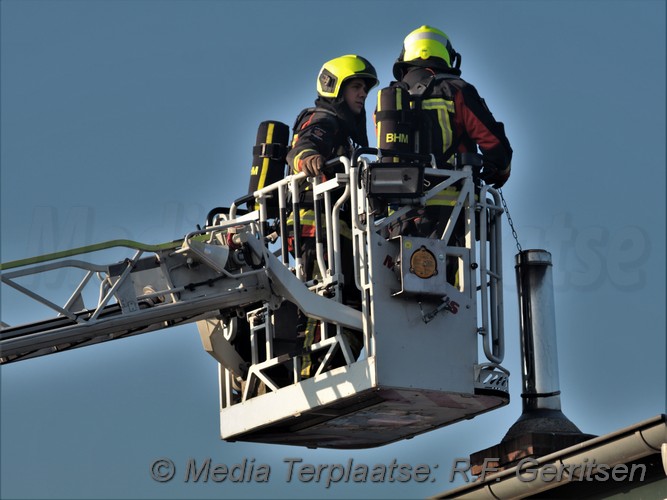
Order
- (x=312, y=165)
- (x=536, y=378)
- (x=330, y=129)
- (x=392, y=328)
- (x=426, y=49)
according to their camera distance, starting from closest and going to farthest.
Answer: (x=392, y=328), (x=312, y=165), (x=536, y=378), (x=330, y=129), (x=426, y=49)

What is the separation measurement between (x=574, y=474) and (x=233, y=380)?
569cm

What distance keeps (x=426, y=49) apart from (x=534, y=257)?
2.76 m

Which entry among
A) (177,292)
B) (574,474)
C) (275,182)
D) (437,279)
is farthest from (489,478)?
(275,182)

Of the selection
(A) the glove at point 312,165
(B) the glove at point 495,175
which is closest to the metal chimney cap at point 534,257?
(B) the glove at point 495,175

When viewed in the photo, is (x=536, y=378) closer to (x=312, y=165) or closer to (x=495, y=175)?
(x=495, y=175)

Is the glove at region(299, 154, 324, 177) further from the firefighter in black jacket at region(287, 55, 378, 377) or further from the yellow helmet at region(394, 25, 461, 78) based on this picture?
the yellow helmet at region(394, 25, 461, 78)

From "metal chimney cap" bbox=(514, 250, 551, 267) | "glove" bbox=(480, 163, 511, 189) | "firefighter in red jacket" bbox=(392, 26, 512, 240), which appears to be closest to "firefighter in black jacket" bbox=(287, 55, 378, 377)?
"firefighter in red jacket" bbox=(392, 26, 512, 240)

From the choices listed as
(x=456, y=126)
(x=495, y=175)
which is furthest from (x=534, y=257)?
(x=456, y=126)

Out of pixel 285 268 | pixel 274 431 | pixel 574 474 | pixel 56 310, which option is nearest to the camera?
pixel 574 474

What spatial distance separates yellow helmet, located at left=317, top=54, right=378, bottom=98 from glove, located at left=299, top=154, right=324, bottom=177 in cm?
116

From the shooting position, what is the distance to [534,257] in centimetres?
1961

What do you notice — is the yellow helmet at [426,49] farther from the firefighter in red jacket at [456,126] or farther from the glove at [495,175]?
the glove at [495,175]

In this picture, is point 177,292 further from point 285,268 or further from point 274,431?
point 274,431

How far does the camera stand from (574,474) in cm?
1500
